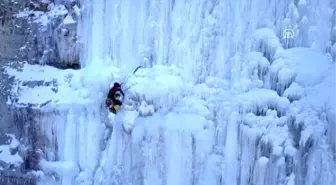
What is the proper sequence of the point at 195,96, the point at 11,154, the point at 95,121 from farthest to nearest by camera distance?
the point at 11,154
the point at 95,121
the point at 195,96

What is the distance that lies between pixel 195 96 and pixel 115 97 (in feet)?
2.07

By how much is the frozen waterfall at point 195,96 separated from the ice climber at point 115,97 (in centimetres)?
6

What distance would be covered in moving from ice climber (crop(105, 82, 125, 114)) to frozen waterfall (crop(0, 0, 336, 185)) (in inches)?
2.4

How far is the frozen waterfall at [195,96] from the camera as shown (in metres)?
3.41

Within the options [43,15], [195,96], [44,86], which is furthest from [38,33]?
[195,96]

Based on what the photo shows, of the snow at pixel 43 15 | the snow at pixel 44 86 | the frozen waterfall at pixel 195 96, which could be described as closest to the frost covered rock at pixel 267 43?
the frozen waterfall at pixel 195 96

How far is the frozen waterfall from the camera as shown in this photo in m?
3.41

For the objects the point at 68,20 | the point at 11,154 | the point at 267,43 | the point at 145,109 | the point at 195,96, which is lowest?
the point at 11,154

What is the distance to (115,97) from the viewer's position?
3.74m

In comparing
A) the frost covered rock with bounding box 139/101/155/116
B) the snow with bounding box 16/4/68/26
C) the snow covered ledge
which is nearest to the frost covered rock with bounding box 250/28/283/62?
the snow covered ledge

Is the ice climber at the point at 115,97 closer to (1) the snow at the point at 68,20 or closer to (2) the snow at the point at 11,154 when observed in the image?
(1) the snow at the point at 68,20

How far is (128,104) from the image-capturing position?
12.4ft

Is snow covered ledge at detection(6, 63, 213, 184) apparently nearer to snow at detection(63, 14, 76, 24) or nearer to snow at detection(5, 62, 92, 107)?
snow at detection(5, 62, 92, 107)

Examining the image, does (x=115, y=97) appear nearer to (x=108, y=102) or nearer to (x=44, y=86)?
(x=108, y=102)
